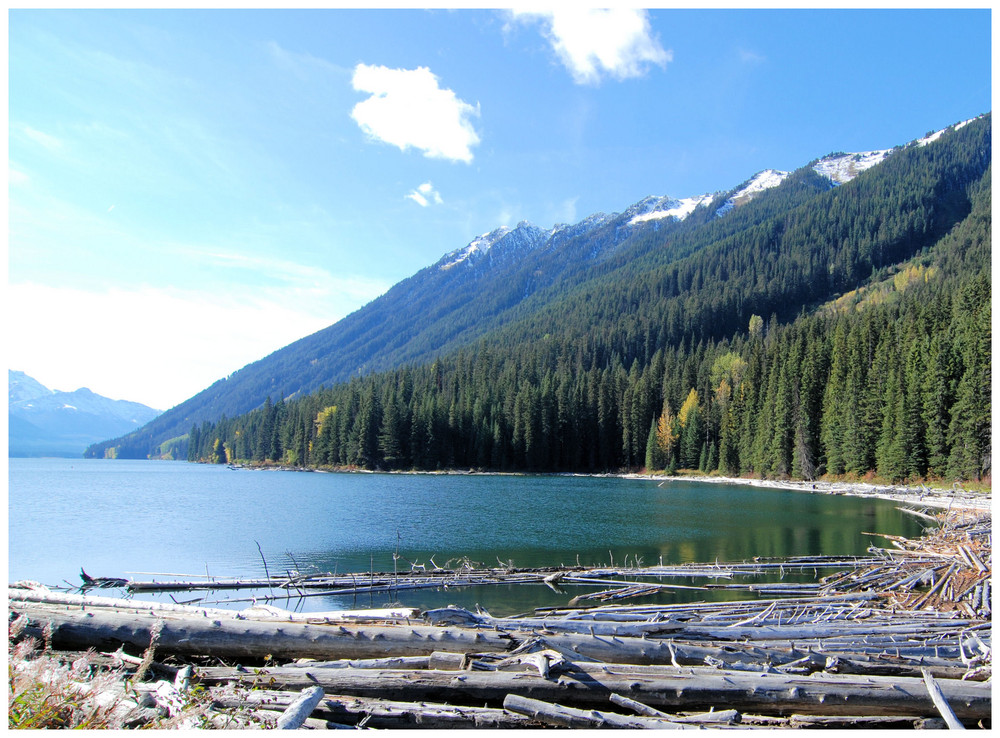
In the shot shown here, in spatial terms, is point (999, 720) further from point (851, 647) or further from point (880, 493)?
point (880, 493)

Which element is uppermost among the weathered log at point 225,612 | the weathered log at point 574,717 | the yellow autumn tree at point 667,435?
the yellow autumn tree at point 667,435

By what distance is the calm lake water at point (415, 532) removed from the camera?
83.0 ft

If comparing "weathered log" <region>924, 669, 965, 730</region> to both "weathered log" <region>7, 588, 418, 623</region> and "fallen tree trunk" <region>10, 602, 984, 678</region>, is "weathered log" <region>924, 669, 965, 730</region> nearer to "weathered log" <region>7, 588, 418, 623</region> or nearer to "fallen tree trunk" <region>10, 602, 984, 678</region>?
"fallen tree trunk" <region>10, 602, 984, 678</region>

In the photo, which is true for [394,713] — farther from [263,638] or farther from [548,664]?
[263,638]

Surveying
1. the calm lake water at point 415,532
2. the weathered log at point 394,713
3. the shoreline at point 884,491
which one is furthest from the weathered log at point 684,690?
the shoreline at point 884,491

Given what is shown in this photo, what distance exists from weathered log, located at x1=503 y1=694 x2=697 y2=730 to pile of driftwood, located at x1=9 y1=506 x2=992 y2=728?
2cm

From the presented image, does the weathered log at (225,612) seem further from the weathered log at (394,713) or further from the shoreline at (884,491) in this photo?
the shoreline at (884,491)

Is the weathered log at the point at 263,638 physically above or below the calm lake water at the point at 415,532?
above

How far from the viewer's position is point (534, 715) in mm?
7746

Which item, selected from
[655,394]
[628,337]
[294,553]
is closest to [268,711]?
[294,553]

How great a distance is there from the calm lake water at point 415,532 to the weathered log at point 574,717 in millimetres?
9668

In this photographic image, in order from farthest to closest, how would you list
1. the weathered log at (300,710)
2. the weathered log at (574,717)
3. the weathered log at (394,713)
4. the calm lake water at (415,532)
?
the calm lake water at (415,532)
the weathered log at (394,713)
the weathered log at (574,717)
the weathered log at (300,710)

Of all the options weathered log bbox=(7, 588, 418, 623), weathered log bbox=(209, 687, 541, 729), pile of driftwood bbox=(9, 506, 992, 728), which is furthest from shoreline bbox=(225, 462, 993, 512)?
weathered log bbox=(209, 687, 541, 729)

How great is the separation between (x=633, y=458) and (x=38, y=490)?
90.1m
